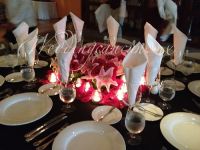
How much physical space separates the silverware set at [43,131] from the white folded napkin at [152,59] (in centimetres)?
46

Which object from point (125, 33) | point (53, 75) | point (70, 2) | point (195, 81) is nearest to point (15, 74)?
point (53, 75)

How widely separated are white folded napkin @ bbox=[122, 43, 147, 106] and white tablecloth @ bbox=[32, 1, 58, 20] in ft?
12.4

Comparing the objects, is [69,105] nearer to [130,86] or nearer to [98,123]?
[98,123]

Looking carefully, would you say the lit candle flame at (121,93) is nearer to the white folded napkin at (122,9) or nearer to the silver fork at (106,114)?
the silver fork at (106,114)

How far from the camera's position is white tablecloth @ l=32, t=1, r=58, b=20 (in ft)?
14.2

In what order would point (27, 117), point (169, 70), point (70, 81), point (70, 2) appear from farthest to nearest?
point (70, 2) → point (169, 70) → point (70, 81) → point (27, 117)

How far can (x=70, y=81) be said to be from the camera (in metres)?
1.20

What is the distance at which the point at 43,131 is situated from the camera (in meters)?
0.85

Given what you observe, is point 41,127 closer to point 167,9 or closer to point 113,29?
point 113,29

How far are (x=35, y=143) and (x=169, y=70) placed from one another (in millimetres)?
983

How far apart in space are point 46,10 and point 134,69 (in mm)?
4058

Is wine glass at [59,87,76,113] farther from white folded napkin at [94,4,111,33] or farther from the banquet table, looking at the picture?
white folded napkin at [94,4,111,33]

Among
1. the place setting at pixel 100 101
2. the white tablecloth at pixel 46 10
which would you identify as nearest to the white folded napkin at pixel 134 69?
the place setting at pixel 100 101

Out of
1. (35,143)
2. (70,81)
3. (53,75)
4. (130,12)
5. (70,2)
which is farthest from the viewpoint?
(70,2)
